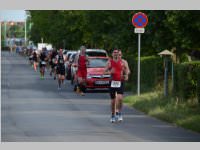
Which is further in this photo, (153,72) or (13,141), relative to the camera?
(153,72)

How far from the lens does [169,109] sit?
2086cm

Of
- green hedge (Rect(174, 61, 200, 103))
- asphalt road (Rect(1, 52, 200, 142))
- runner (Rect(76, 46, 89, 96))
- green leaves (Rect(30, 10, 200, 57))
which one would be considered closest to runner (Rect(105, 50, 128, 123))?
asphalt road (Rect(1, 52, 200, 142))

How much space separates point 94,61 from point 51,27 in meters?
34.8

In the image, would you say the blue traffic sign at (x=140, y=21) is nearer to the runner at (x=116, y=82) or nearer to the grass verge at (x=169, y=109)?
the grass verge at (x=169, y=109)

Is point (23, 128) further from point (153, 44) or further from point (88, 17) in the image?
point (88, 17)

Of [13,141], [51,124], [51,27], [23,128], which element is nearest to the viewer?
[13,141]

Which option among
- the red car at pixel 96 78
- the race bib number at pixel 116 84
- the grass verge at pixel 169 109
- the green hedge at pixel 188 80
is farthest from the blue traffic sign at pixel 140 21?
the race bib number at pixel 116 84

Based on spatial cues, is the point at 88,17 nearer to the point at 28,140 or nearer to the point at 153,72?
the point at 153,72

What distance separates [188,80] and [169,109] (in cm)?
156

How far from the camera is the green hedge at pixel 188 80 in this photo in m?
21.6

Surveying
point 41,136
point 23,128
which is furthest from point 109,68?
point 41,136

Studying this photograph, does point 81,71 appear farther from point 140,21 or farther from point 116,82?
point 116,82

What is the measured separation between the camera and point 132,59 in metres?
35.0

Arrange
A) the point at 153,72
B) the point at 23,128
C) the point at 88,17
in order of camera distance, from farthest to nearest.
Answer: the point at 88,17
the point at 153,72
the point at 23,128
